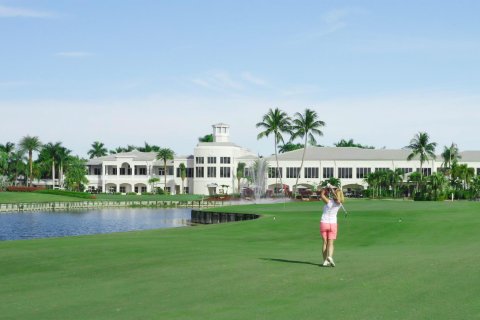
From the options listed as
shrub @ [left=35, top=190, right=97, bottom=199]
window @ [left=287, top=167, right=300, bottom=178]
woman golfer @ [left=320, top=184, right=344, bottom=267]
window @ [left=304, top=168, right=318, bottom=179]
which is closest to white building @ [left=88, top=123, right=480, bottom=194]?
window @ [left=304, top=168, right=318, bottom=179]

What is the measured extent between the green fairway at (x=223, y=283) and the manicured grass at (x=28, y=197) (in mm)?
88354

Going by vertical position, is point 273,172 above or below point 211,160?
below

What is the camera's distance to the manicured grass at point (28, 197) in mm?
112475

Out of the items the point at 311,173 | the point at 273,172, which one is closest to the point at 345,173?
the point at 311,173

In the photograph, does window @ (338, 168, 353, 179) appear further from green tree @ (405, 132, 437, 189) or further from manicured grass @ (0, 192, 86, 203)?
manicured grass @ (0, 192, 86, 203)

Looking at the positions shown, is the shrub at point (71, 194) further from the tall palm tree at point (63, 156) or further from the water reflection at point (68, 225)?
the water reflection at point (68, 225)

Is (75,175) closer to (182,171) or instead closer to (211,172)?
(182,171)

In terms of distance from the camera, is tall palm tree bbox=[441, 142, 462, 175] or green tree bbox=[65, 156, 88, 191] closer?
tall palm tree bbox=[441, 142, 462, 175]

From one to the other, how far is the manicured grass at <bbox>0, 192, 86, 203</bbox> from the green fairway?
88354mm

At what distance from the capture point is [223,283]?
16484 mm

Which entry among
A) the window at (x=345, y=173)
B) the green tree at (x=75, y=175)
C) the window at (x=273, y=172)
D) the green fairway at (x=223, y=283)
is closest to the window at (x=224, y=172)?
the window at (x=273, y=172)

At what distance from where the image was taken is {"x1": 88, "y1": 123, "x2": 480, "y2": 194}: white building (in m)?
140

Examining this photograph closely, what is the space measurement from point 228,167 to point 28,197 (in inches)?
1797

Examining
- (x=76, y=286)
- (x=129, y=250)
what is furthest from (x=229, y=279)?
(x=129, y=250)
